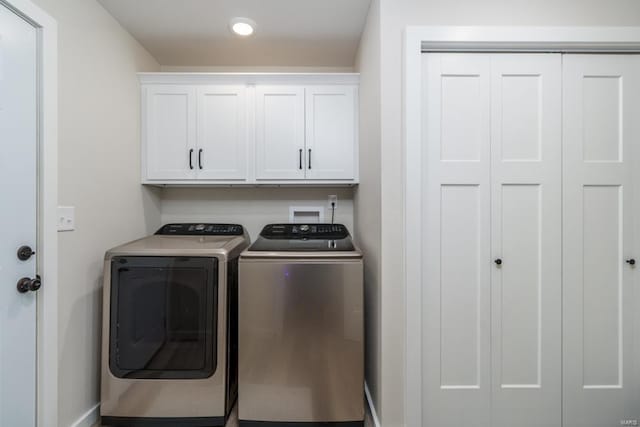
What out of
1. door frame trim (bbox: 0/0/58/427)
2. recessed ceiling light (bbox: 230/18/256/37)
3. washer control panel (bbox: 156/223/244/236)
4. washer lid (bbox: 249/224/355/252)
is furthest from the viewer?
washer control panel (bbox: 156/223/244/236)

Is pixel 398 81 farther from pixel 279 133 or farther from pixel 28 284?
pixel 28 284

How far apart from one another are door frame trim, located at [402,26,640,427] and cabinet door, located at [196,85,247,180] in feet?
3.90

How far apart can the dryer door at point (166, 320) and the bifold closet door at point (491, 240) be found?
118 cm

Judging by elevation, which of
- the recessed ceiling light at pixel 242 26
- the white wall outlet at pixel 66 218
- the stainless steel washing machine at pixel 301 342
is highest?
the recessed ceiling light at pixel 242 26

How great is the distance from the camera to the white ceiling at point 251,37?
1.63 metres

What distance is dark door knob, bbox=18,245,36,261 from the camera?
46.8 inches

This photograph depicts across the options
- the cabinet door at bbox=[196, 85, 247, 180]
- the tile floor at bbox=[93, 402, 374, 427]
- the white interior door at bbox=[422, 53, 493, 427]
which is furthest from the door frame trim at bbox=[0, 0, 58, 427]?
the white interior door at bbox=[422, 53, 493, 427]

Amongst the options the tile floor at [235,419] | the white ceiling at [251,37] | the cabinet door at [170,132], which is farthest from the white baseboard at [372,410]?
the white ceiling at [251,37]

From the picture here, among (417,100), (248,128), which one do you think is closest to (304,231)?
(248,128)

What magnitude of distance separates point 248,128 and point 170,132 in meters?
0.58

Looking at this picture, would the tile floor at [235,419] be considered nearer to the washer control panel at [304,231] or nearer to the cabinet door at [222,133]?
the washer control panel at [304,231]

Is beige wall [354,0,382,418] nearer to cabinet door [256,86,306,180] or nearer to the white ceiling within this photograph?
the white ceiling

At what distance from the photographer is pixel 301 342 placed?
4.87ft

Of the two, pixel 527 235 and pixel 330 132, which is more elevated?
pixel 330 132
